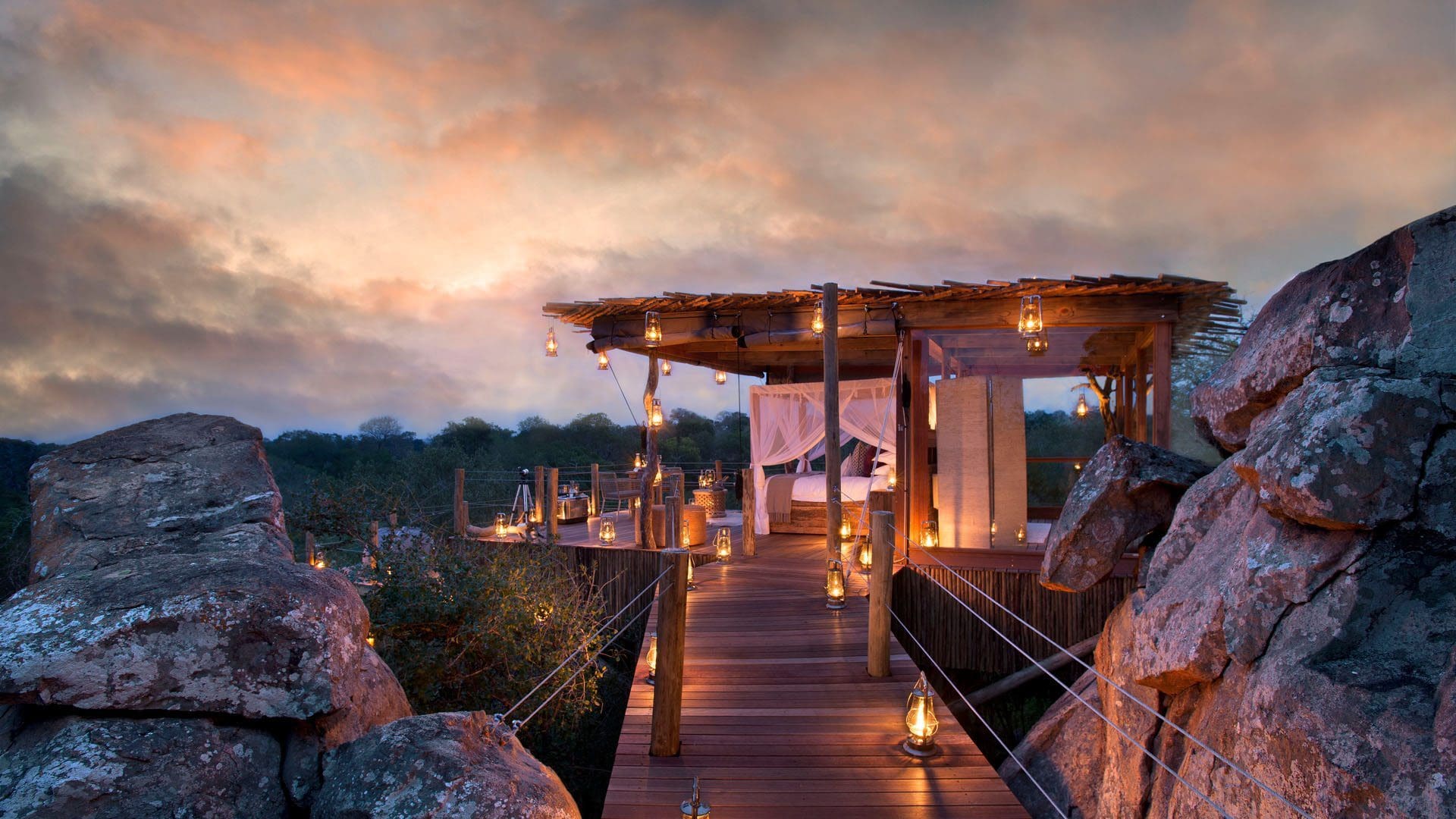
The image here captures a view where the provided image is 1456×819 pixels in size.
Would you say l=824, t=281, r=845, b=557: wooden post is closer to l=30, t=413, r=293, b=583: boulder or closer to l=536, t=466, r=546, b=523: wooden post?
l=30, t=413, r=293, b=583: boulder

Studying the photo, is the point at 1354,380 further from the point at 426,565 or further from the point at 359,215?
the point at 359,215

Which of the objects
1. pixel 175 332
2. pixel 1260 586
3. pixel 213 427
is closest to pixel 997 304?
pixel 1260 586

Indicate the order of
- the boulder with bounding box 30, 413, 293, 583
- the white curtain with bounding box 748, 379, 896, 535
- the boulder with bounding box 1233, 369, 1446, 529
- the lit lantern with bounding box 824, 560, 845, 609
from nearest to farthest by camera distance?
1. the boulder with bounding box 1233, 369, 1446, 529
2. the boulder with bounding box 30, 413, 293, 583
3. the lit lantern with bounding box 824, 560, 845, 609
4. the white curtain with bounding box 748, 379, 896, 535

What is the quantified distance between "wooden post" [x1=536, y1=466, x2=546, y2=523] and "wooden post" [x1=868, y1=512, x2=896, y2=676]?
8872 millimetres

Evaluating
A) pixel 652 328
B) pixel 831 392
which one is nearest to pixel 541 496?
pixel 652 328

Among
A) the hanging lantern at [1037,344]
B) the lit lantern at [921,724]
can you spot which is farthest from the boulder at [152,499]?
the hanging lantern at [1037,344]

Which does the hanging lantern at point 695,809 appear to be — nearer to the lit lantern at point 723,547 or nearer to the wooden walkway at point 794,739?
the wooden walkway at point 794,739

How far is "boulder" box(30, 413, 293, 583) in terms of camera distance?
261cm

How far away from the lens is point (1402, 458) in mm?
2131

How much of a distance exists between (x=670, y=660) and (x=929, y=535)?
555 cm

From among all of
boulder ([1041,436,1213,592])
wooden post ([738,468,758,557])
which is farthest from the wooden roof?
boulder ([1041,436,1213,592])

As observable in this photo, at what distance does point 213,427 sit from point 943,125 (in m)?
8.89

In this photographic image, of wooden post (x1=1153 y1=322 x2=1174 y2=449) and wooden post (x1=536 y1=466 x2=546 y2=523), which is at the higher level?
wooden post (x1=1153 y1=322 x2=1174 y2=449)

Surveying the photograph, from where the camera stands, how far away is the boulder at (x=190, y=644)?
190 cm
